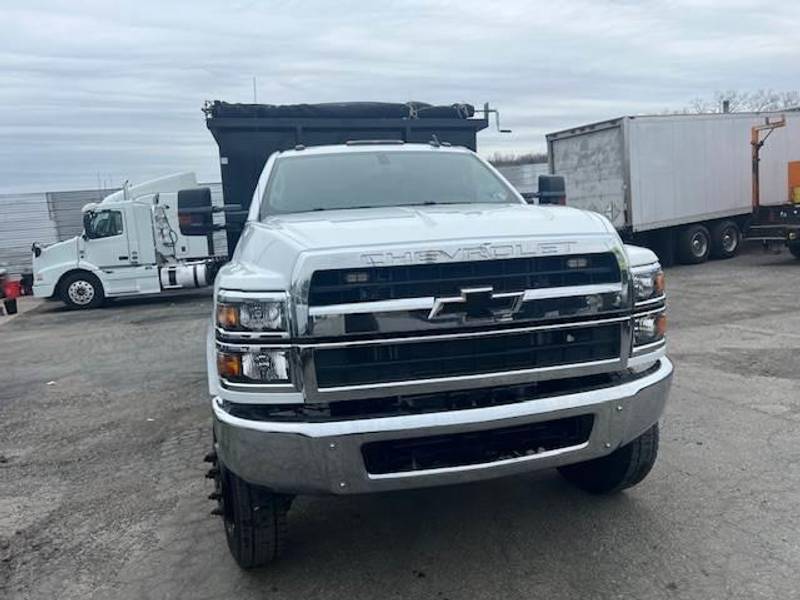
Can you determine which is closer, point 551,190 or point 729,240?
point 551,190

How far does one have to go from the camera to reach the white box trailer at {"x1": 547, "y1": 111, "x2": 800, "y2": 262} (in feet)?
54.3

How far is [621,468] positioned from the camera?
159 inches

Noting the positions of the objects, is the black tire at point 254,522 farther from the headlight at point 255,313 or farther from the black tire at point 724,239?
the black tire at point 724,239

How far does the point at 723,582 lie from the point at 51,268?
16284 millimetres

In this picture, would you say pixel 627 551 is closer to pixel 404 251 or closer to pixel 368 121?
pixel 404 251

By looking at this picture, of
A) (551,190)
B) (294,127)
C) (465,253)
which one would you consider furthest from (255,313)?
(294,127)

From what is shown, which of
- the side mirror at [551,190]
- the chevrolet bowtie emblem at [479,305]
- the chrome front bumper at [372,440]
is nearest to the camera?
the chrome front bumper at [372,440]

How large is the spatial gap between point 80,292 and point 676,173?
13.9 m

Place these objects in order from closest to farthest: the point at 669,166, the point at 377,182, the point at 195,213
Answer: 1. the point at 377,182
2. the point at 195,213
3. the point at 669,166

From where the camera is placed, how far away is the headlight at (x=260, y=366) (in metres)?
2.98

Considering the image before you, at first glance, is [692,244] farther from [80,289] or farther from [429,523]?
[429,523]

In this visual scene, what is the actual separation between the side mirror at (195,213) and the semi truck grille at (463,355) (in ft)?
8.65

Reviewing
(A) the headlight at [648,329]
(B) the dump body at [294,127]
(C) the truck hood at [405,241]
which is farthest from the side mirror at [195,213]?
(B) the dump body at [294,127]

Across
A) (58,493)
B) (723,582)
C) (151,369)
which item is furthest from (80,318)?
(723,582)
